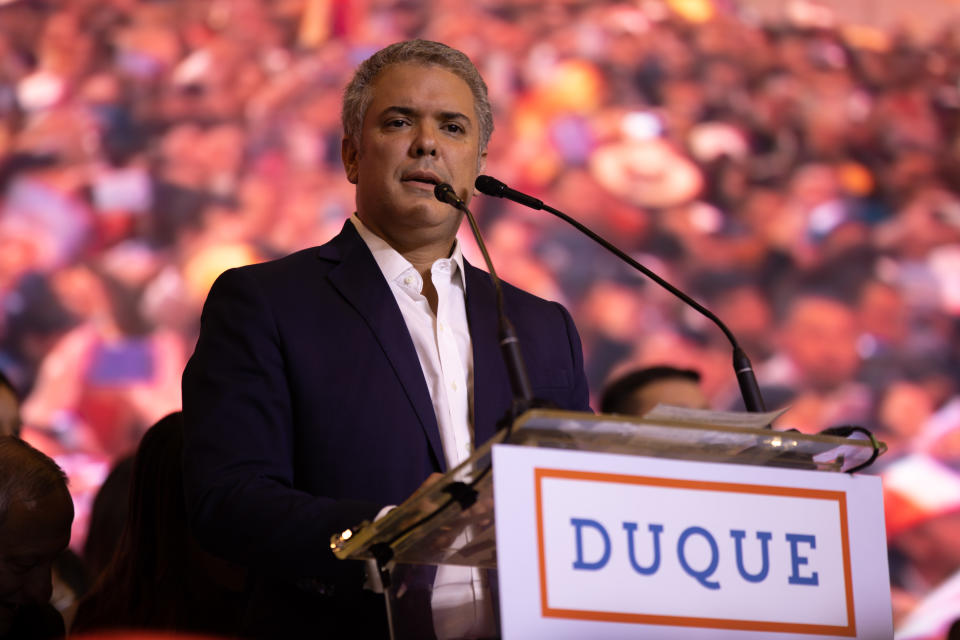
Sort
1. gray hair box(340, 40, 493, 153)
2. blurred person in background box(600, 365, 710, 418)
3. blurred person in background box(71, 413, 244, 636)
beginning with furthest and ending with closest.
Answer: blurred person in background box(600, 365, 710, 418) < blurred person in background box(71, 413, 244, 636) < gray hair box(340, 40, 493, 153)

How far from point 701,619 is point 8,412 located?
7.65 ft

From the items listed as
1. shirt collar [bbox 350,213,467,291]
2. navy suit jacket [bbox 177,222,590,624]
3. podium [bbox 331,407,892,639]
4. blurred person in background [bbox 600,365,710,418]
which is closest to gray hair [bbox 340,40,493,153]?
shirt collar [bbox 350,213,467,291]

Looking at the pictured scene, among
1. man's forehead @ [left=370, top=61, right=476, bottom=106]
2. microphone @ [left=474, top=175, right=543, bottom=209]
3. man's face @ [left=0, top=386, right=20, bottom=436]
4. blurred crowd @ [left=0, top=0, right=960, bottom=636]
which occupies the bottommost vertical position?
microphone @ [left=474, top=175, right=543, bottom=209]

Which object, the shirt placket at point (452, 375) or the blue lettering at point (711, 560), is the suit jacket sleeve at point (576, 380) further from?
the blue lettering at point (711, 560)

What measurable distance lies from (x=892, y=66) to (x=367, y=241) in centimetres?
345

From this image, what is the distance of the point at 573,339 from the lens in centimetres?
210

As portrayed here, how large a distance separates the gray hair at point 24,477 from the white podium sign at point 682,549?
1227mm

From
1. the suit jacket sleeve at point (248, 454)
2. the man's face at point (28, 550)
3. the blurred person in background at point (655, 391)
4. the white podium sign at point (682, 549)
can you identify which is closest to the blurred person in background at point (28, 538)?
the man's face at point (28, 550)

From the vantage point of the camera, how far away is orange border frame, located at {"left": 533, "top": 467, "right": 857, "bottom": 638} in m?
1.17

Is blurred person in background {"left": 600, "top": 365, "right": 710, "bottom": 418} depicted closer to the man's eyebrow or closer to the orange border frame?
the man's eyebrow

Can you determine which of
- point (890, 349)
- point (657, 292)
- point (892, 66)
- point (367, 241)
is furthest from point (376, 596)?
point (892, 66)

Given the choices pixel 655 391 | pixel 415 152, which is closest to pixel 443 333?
pixel 415 152

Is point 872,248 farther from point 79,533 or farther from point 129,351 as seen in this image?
point 79,533

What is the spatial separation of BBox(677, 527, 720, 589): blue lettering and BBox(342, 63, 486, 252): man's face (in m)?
0.86
